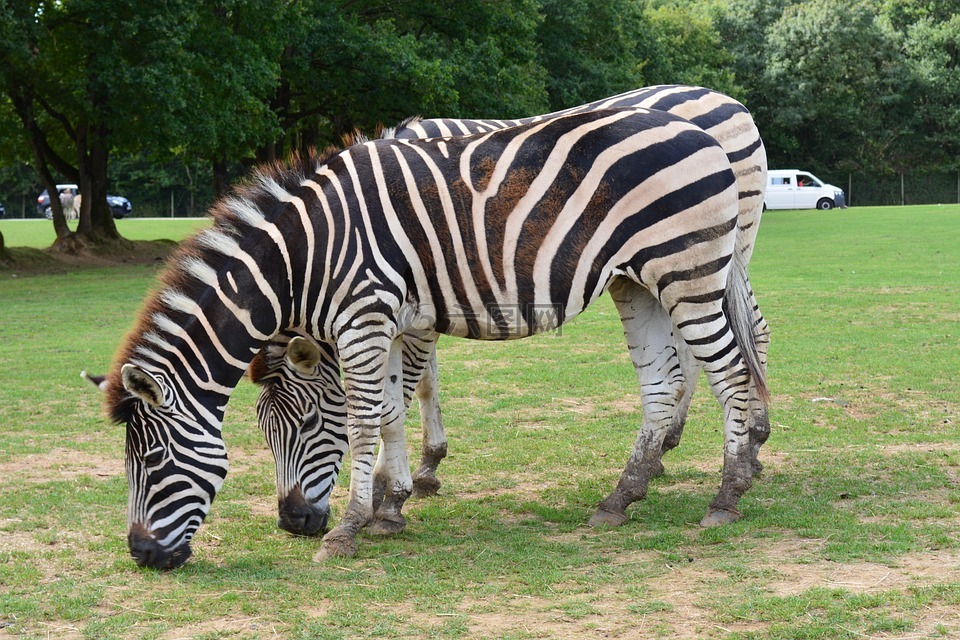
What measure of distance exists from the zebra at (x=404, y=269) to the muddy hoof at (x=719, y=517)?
1cm

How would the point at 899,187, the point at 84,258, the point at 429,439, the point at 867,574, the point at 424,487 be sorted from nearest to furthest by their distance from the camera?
the point at 867,574 < the point at 424,487 < the point at 429,439 < the point at 84,258 < the point at 899,187

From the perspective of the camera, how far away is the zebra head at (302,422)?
20.4ft

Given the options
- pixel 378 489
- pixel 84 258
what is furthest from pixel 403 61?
pixel 378 489

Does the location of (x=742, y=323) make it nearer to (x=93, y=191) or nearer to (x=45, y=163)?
(x=45, y=163)

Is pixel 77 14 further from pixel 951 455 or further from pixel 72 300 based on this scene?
pixel 951 455

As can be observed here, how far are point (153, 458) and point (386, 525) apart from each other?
154 cm

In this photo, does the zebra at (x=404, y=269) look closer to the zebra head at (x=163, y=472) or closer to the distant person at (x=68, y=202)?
the zebra head at (x=163, y=472)

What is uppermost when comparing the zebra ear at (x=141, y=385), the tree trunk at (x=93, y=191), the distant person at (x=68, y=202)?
the distant person at (x=68, y=202)

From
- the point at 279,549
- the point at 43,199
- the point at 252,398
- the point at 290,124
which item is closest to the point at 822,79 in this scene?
the point at 290,124

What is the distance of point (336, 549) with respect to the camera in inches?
228

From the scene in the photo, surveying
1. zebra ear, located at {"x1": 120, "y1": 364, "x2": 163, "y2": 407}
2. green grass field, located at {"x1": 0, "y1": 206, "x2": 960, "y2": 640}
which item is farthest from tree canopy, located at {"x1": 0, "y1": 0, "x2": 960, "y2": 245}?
zebra ear, located at {"x1": 120, "y1": 364, "x2": 163, "y2": 407}

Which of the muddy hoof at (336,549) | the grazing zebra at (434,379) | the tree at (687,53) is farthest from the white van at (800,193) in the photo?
the muddy hoof at (336,549)

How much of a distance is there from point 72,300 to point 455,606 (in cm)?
1726

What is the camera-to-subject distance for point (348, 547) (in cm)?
582
